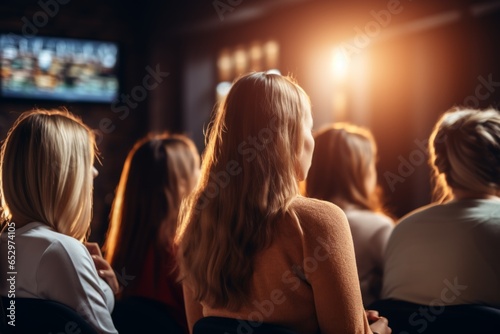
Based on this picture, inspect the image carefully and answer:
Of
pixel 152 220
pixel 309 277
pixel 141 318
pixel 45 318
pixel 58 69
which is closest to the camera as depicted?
pixel 309 277

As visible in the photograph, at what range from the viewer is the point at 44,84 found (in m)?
5.81

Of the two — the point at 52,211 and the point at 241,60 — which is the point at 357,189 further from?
the point at 241,60

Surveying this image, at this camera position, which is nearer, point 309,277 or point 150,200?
point 309,277

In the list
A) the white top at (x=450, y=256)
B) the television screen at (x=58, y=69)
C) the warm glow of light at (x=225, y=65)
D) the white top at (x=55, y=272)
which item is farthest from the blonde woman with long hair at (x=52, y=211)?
the warm glow of light at (x=225, y=65)

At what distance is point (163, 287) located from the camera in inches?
79.8

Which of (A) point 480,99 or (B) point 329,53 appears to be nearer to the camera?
(A) point 480,99

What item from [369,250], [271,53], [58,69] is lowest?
[369,250]

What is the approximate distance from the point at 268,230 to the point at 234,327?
207 mm

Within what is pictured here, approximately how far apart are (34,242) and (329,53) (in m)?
4.44

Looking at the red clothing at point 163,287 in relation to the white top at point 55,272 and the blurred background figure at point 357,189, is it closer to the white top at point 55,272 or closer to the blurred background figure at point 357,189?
the white top at point 55,272

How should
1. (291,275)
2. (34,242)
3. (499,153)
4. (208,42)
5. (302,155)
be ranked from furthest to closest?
(208,42) < (499,153) < (34,242) < (302,155) < (291,275)

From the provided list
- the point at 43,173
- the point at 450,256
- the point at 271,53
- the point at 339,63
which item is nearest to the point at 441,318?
the point at 450,256

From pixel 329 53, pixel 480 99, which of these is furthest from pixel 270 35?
pixel 480 99

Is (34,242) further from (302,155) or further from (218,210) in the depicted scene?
(302,155)
